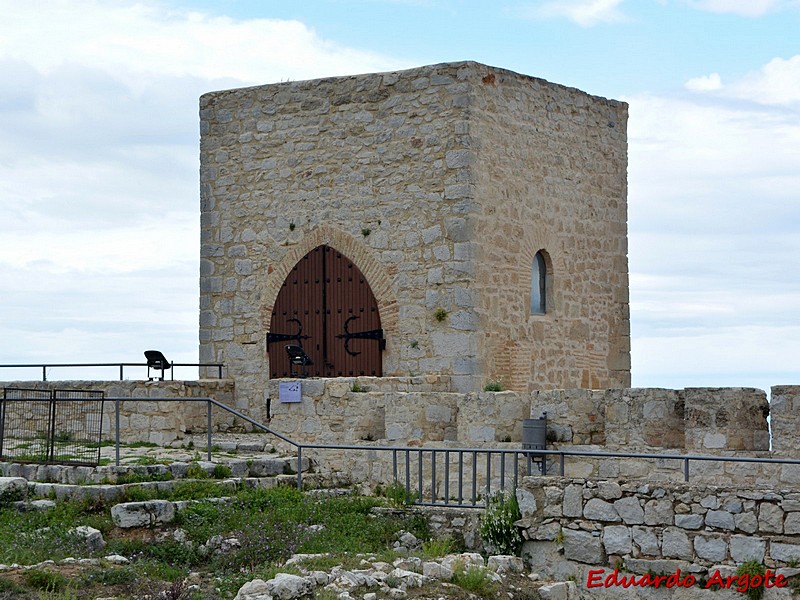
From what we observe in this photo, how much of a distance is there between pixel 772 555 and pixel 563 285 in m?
8.77

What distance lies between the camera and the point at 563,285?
747 inches

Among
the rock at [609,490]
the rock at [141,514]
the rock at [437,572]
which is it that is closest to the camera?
the rock at [437,572]

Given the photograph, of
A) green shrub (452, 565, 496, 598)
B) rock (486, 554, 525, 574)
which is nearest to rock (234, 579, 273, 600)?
green shrub (452, 565, 496, 598)

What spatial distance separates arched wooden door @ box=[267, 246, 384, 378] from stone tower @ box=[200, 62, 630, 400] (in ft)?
0.09

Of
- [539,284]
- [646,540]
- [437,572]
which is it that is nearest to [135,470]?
[437,572]

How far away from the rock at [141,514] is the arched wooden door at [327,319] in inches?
231

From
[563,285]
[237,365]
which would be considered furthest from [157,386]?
[563,285]

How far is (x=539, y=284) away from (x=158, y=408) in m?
6.02

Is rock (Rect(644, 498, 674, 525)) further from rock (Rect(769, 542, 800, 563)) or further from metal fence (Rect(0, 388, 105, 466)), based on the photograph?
metal fence (Rect(0, 388, 105, 466))

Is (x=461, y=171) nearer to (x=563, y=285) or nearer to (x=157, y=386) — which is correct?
(x=563, y=285)

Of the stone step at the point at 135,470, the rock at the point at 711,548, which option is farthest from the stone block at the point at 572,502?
the stone step at the point at 135,470

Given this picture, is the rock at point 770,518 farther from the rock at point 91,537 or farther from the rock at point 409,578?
the rock at point 91,537

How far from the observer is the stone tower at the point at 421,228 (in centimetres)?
1744

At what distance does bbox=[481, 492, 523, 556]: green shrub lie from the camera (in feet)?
38.7
